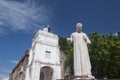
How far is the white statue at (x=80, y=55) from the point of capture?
672 centimetres

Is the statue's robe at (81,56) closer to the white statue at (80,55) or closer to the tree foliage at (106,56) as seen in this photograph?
the white statue at (80,55)

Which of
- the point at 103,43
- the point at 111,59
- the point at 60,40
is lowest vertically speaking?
the point at 111,59

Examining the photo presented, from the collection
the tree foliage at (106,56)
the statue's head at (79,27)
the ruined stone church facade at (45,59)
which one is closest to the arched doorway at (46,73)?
the ruined stone church facade at (45,59)

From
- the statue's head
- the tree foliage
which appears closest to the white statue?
the statue's head

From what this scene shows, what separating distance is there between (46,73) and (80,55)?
89.9 ft

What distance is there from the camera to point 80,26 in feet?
25.0

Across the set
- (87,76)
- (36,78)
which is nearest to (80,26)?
(87,76)

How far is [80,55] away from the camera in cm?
706

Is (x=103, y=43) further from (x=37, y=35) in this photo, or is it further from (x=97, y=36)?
(x=37, y=35)

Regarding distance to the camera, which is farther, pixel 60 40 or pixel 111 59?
pixel 60 40

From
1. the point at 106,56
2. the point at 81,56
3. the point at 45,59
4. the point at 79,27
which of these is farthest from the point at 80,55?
the point at 45,59

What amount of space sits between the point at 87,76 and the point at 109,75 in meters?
17.5

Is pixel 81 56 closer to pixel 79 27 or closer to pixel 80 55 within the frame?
pixel 80 55

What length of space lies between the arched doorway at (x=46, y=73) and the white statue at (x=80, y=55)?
26.1 m
